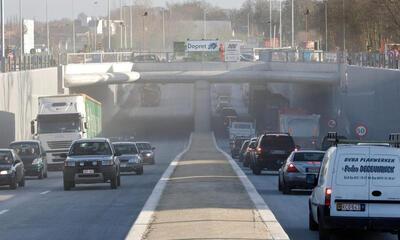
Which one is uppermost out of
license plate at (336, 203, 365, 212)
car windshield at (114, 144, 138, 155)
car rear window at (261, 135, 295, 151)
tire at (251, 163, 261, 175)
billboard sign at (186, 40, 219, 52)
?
billboard sign at (186, 40, 219, 52)

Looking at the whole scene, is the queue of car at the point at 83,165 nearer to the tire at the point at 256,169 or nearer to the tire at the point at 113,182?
the tire at the point at 113,182

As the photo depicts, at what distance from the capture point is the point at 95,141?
3819 centimetres

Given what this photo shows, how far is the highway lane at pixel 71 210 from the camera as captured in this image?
71.9 ft

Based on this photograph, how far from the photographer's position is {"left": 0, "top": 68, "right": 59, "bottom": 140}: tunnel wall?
65.9 m

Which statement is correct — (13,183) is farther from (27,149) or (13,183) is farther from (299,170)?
(299,170)

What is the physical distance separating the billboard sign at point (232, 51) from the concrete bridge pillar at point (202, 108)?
4306 mm

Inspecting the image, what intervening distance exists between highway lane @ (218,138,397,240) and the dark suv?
12.2 ft

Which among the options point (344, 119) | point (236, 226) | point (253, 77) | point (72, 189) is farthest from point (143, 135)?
point (236, 226)

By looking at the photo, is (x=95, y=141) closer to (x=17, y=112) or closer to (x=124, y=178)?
(x=124, y=178)

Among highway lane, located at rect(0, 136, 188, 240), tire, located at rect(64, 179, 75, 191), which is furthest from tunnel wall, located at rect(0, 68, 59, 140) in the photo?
tire, located at rect(64, 179, 75, 191)

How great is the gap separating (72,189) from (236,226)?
65.8 ft

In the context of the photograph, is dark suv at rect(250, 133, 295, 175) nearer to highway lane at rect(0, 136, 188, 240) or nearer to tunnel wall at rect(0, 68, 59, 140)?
highway lane at rect(0, 136, 188, 240)

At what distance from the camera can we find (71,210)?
91.5ft

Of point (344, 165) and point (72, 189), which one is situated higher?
point (344, 165)
